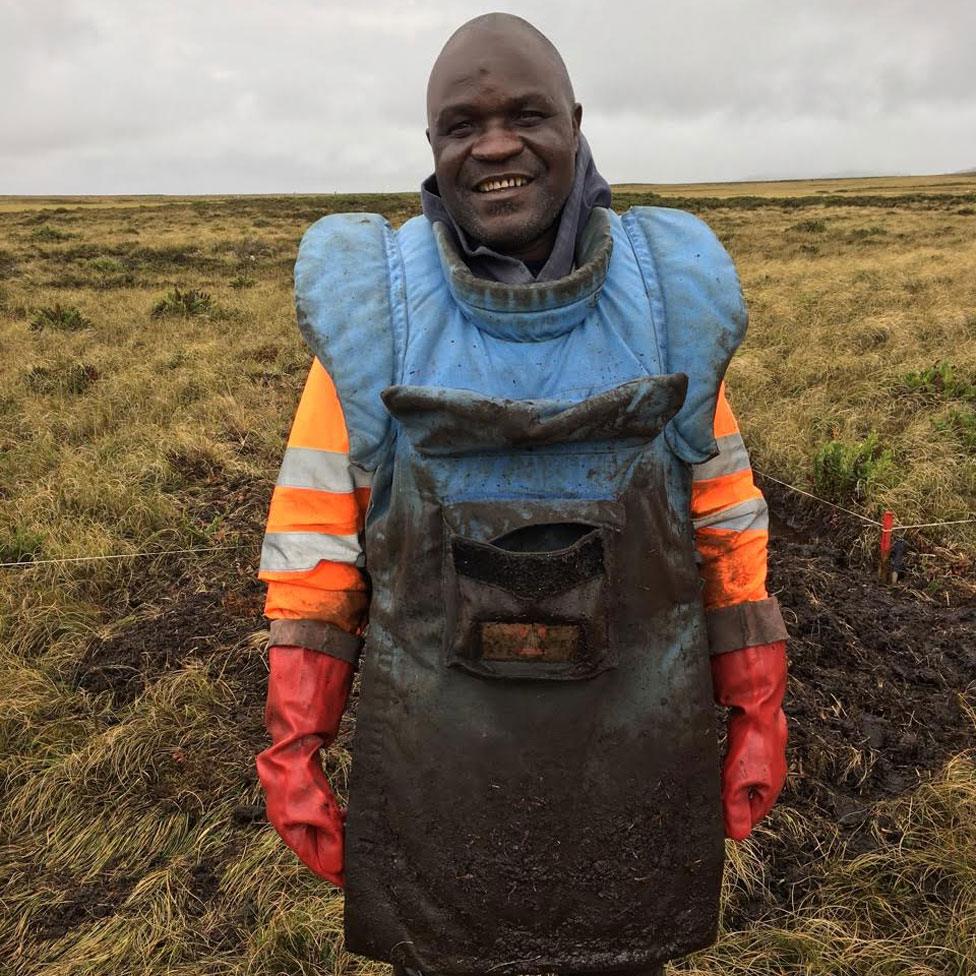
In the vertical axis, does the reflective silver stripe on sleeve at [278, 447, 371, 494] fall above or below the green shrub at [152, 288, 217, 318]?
above

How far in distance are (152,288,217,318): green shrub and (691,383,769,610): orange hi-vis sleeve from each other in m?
11.9

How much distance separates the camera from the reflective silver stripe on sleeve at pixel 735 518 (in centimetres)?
151

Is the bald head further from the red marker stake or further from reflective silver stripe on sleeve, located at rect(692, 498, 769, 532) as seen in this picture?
the red marker stake

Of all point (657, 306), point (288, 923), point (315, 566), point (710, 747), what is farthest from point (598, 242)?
point (288, 923)

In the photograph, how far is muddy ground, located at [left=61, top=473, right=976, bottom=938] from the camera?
9.85ft

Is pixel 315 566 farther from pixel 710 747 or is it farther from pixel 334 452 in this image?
pixel 710 747

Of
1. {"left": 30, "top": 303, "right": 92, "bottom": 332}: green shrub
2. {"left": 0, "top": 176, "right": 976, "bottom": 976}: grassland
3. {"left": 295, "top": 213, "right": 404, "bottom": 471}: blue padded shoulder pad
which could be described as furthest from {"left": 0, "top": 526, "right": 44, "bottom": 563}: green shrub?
{"left": 30, "top": 303, "right": 92, "bottom": 332}: green shrub

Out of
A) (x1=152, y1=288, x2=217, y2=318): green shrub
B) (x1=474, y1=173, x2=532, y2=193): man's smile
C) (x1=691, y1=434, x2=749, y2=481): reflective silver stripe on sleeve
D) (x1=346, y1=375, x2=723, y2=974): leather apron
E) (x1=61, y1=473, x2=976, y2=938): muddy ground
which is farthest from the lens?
(x1=152, y1=288, x2=217, y2=318): green shrub

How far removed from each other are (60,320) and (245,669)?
30.3ft

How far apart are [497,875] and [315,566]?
59cm

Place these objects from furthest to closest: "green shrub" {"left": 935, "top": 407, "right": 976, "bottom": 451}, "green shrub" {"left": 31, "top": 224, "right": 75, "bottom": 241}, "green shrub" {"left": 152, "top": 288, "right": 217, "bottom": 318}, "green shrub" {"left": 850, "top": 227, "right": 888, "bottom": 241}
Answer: "green shrub" {"left": 31, "top": 224, "right": 75, "bottom": 241} < "green shrub" {"left": 850, "top": 227, "right": 888, "bottom": 241} < "green shrub" {"left": 152, "top": 288, "right": 217, "bottom": 318} < "green shrub" {"left": 935, "top": 407, "right": 976, "bottom": 451}

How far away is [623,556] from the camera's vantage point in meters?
1.31

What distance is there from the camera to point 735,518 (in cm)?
151

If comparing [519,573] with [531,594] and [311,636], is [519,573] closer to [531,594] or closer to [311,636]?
[531,594]
